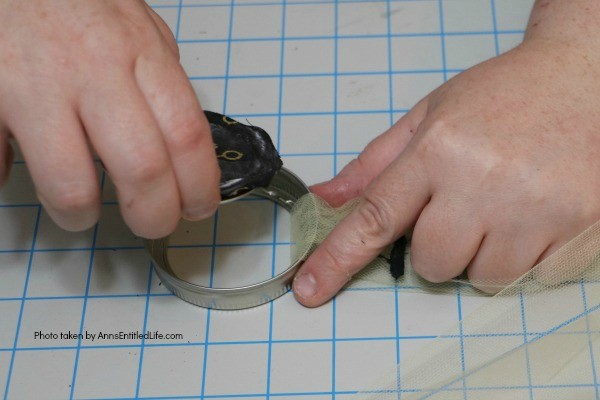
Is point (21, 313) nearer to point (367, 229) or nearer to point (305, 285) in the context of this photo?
point (305, 285)

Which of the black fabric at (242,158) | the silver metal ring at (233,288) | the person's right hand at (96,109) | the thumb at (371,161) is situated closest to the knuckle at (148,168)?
the person's right hand at (96,109)

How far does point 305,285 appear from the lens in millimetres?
1275

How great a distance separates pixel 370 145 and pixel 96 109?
21.8 inches

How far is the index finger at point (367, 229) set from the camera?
1.20 meters

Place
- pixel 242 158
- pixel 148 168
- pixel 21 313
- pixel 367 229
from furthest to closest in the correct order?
pixel 21 313 < pixel 367 229 < pixel 242 158 < pixel 148 168

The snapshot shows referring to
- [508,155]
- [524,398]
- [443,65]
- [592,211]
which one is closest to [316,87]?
[443,65]

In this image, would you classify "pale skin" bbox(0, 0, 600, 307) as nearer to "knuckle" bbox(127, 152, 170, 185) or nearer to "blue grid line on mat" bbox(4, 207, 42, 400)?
"knuckle" bbox(127, 152, 170, 185)

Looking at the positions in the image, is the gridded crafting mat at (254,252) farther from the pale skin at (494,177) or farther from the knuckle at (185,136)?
the knuckle at (185,136)

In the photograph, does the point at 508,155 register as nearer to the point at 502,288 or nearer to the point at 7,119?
the point at 502,288

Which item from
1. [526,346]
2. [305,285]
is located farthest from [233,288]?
[526,346]

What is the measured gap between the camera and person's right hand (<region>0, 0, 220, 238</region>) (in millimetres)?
962

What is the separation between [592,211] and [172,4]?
3.39 ft

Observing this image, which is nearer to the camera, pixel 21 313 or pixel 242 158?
pixel 242 158

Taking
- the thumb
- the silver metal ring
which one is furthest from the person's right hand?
the thumb
